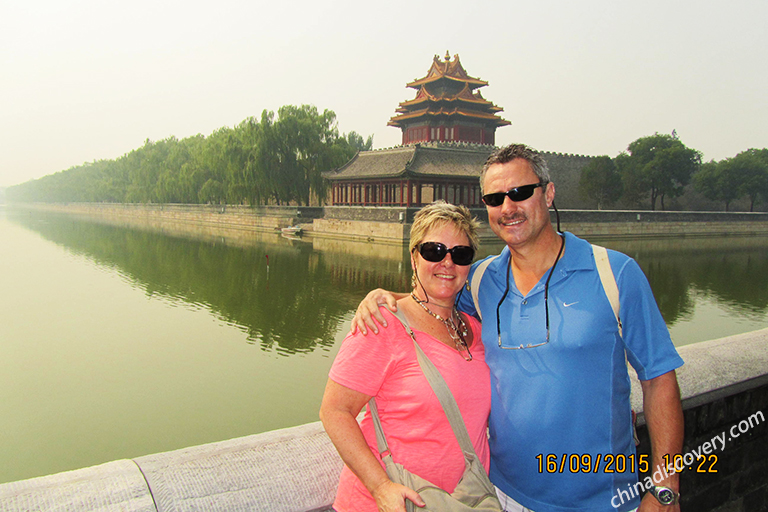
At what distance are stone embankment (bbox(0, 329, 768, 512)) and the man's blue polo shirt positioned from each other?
0.12m

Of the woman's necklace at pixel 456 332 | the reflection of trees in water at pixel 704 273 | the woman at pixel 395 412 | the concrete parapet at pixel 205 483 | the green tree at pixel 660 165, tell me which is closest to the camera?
the concrete parapet at pixel 205 483

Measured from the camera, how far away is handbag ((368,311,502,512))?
1356 mm

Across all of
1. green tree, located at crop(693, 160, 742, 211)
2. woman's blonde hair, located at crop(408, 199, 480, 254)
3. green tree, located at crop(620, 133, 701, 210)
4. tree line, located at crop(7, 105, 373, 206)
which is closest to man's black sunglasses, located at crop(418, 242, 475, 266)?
woman's blonde hair, located at crop(408, 199, 480, 254)

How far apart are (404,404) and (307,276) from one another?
14217 mm

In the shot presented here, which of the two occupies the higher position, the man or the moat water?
the man

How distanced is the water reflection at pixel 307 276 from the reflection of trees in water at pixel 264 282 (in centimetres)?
3

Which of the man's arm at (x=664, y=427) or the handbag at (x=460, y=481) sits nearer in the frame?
the handbag at (x=460, y=481)

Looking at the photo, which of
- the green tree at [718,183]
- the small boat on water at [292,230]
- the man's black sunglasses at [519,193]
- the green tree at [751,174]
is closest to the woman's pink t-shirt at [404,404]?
the man's black sunglasses at [519,193]

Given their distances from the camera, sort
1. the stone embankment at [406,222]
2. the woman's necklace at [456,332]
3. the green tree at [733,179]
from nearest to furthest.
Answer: the woman's necklace at [456,332]
the stone embankment at [406,222]
the green tree at [733,179]

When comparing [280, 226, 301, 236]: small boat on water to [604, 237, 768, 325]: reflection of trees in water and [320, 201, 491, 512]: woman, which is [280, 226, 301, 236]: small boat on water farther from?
[320, 201, 491, 512]: woman

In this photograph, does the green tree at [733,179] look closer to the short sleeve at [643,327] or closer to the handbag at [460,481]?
the short sleeve at [643,327]

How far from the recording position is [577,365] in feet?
4.93

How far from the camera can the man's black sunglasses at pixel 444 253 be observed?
168 centimetres

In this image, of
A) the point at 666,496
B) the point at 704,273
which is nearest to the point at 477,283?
the point at 666,496
